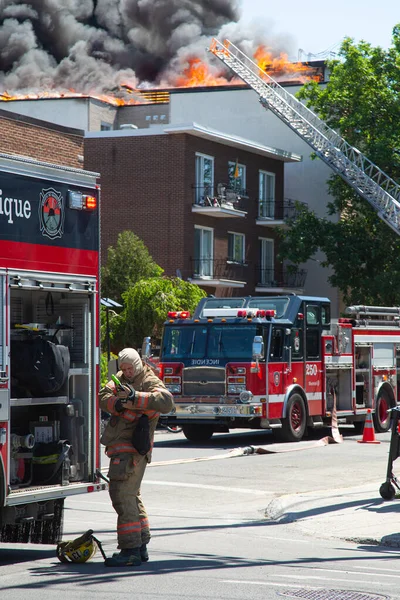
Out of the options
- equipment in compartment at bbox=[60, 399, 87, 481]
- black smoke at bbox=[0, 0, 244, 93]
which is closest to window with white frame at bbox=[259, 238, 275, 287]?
equipment in compartment at bbox=[60, 399, 87, 481]

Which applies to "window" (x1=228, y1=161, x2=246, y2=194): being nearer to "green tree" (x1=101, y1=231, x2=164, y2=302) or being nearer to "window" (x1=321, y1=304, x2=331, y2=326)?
"green tree" (x1=101, y1=231, x2=164, y2=302)

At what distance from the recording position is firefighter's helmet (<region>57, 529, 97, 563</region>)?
8.65m

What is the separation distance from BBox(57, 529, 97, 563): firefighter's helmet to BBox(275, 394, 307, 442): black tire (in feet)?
41.1

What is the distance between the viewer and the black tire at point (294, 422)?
21031 mm

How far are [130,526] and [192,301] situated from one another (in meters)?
25.7

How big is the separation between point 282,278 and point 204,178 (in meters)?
6.81

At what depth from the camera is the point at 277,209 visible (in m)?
48.2

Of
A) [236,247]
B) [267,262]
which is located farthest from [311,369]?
[267,262]

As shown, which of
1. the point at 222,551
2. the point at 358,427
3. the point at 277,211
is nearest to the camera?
the point at 222,551

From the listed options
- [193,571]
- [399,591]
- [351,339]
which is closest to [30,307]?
[193,571]

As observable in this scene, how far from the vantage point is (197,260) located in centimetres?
4319

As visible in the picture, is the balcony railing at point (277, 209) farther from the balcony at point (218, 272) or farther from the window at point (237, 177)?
the balcony at point (218, 272)

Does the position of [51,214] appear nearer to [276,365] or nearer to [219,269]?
[276,365]

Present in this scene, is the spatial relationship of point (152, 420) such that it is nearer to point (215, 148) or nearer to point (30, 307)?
point (30, 307)
